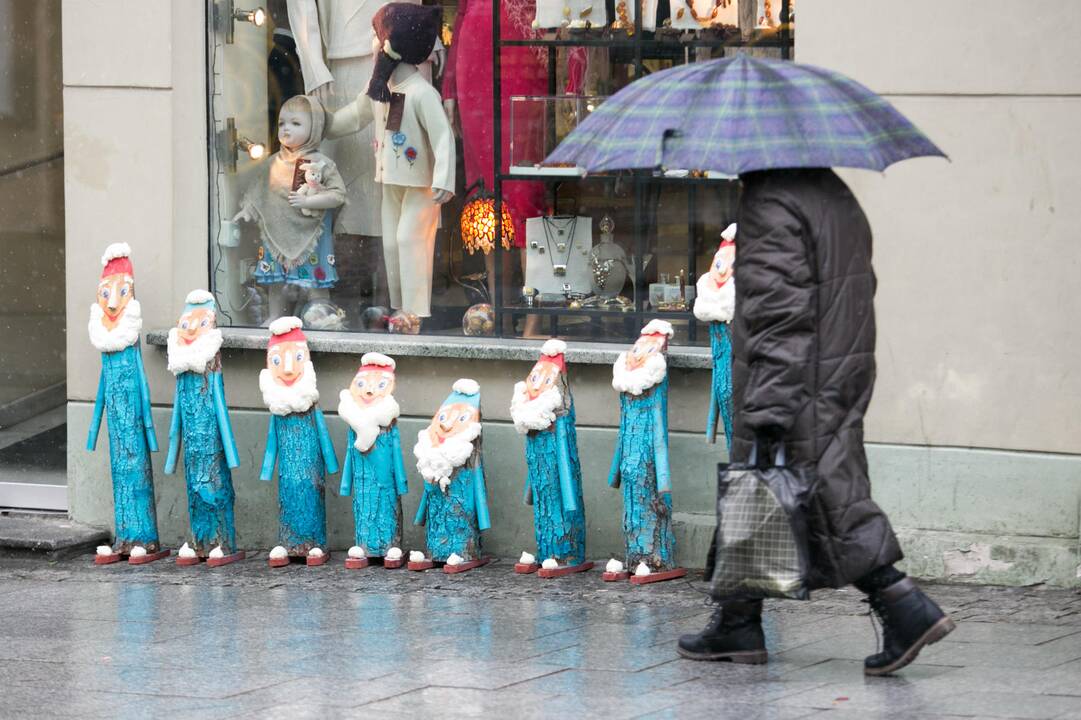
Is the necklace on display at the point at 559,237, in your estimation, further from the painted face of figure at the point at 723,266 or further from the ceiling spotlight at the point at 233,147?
the ceiling spotlight at the point at 233,147

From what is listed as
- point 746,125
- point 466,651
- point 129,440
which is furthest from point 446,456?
point 746,125

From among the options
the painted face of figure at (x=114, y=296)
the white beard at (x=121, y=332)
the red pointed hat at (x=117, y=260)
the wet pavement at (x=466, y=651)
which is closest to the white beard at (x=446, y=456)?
the wet pavement at (x=466, y=651)

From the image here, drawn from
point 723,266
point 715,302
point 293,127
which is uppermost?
point 293,127

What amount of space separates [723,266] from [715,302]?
18 cm

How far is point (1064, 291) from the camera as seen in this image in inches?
300

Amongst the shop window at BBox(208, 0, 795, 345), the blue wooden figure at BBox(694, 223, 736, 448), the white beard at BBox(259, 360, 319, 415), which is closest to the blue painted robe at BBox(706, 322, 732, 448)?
the blue wooden figure at BBox(694, 223, 736, 448)

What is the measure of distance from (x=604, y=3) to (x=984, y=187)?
2115mm

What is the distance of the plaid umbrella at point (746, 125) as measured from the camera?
5.69m

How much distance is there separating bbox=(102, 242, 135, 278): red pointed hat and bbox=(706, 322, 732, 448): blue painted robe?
111 inches

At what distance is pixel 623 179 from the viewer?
8719 mm

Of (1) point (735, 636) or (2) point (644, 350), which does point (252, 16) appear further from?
(1) point (735, 636)

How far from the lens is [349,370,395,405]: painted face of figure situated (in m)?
8.27

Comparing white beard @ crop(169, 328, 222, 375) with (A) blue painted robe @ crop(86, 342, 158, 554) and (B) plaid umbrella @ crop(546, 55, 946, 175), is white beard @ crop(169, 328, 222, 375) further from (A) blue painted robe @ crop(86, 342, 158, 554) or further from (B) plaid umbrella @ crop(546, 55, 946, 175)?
(B) plaid umbrella @ crop(546, 55, 946, 175)

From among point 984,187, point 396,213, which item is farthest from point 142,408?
point 984,187
